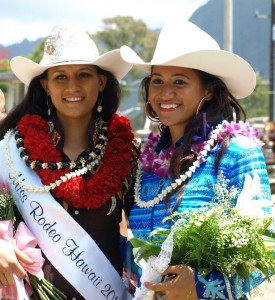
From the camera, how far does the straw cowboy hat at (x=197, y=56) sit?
2.35 metres

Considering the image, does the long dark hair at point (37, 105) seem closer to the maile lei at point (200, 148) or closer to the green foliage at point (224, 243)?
the maile lei at point (200, 148)

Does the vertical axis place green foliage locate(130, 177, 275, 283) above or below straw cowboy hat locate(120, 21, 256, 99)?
below

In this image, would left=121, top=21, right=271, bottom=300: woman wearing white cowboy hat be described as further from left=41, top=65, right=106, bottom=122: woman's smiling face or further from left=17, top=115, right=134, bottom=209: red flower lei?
left=41, top=65, right=106, bottom=122: woman's smiling face

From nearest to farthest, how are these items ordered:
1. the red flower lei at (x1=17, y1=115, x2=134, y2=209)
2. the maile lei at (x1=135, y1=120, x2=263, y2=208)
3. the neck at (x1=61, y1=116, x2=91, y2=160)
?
the maile lei at (x1=135, y1=120, x2=263, y2=208) → the red flower lei at (x1=17, y1=115, x2=134, y2=209) → the neck at (x1=61, y1=116, x2=91, y2=160)

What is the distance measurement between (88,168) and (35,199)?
29cm

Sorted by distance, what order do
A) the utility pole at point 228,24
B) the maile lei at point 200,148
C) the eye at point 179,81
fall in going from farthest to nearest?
the utility pole at point 228,24
the eye at point 179,81
the maile lei at point 200,148

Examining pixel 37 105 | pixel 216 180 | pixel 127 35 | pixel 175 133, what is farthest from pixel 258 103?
pixel 216 180

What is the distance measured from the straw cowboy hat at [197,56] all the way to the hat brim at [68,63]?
0.21 m

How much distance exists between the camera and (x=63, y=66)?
268 cm

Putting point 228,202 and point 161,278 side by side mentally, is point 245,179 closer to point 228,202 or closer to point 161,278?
point 228,202

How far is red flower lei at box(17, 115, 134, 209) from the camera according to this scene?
2568 millimetres

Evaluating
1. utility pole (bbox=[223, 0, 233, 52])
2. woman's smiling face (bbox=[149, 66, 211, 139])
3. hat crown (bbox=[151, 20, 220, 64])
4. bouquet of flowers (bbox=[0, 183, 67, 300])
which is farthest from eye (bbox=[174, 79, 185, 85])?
utility pole (bbox=[223, 0, 233, 52])

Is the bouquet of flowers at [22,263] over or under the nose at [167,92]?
under

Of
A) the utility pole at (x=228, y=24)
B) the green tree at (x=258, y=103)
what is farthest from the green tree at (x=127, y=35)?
the utility pole at (x=228, y=24)
